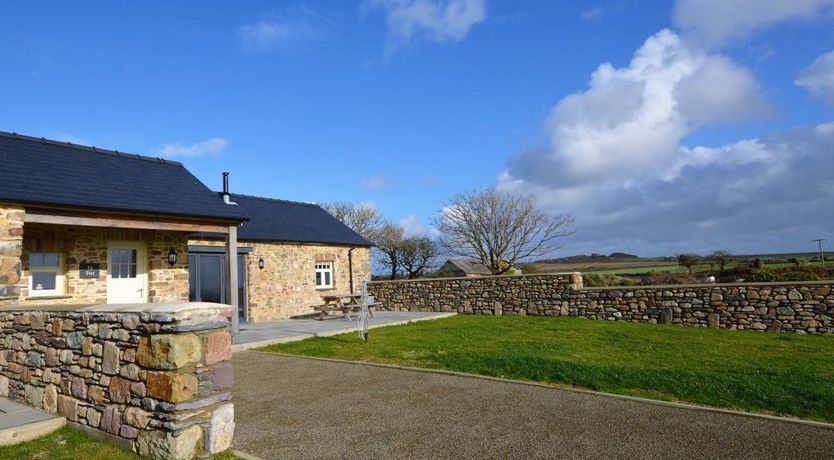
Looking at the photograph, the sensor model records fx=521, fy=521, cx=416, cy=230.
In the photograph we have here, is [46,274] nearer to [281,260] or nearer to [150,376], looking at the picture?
[281,260]

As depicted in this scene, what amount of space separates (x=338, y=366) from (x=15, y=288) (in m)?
5.46

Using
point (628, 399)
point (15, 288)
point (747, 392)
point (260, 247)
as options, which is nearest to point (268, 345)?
point (15, 288)

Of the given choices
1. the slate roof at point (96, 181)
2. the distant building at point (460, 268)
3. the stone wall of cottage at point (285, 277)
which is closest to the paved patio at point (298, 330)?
the stone wall of cottage at point (285, 277)

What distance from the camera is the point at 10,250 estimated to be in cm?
864

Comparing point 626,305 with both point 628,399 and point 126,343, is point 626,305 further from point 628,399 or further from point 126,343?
point 126,343

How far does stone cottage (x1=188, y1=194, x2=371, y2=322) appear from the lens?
15.0 meters

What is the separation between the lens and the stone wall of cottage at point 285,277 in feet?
54.5

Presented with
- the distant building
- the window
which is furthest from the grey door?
the distant building

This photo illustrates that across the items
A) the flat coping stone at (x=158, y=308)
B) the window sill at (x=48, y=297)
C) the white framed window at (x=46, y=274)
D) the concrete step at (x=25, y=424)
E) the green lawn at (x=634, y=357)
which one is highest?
the white framed window at (x=46, y=274)

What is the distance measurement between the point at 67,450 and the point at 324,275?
14943 mm

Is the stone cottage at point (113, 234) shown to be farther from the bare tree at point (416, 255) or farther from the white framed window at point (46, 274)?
the bare tree at point (416, 255)

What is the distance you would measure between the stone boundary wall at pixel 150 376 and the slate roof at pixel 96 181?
190 inches

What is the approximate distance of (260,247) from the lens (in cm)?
1692

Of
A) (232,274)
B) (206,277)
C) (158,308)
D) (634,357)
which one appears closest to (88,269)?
(232,274)
